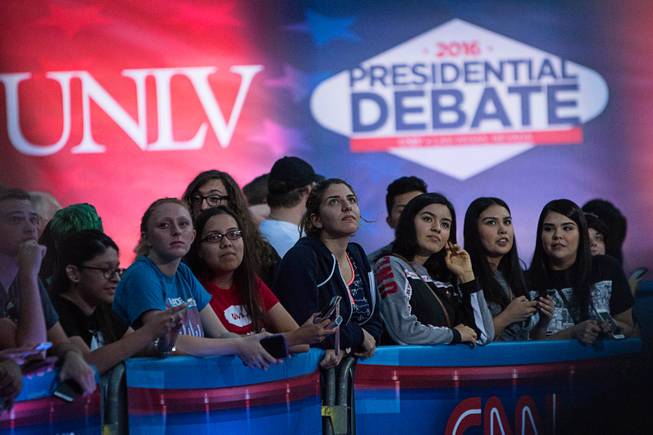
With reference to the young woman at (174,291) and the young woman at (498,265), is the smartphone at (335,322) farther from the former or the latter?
the young woman at (498,265)

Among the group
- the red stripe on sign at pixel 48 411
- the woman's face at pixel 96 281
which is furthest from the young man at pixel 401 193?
the red stripe on sign at pixel 48 411

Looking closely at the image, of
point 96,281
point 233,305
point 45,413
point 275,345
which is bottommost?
point 45,413

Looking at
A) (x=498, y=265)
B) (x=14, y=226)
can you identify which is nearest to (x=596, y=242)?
(x=498, y=265)

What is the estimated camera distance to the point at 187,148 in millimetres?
7340

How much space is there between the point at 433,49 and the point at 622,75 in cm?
127

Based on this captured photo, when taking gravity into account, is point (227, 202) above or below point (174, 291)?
above

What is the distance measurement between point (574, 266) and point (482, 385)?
101cm

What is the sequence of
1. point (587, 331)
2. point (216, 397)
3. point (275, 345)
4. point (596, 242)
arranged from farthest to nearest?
point (596, 242) → point (587, 331) → point (275, 345) → point (216, 397)

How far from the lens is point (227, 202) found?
4.50 metres

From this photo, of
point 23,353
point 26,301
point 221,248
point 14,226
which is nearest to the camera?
point 23,353

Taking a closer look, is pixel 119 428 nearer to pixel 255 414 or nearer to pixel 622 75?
pixel 255 414

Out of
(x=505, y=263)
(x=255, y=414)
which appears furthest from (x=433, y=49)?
(x=255, y=414)

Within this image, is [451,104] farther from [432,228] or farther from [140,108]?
[432,228]

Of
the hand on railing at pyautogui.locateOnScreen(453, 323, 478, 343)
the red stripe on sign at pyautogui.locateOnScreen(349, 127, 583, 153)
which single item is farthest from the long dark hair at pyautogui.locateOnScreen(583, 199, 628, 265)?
the hand on railing at pyautogui.locateOnScreen(453, 323, 478, 343)
